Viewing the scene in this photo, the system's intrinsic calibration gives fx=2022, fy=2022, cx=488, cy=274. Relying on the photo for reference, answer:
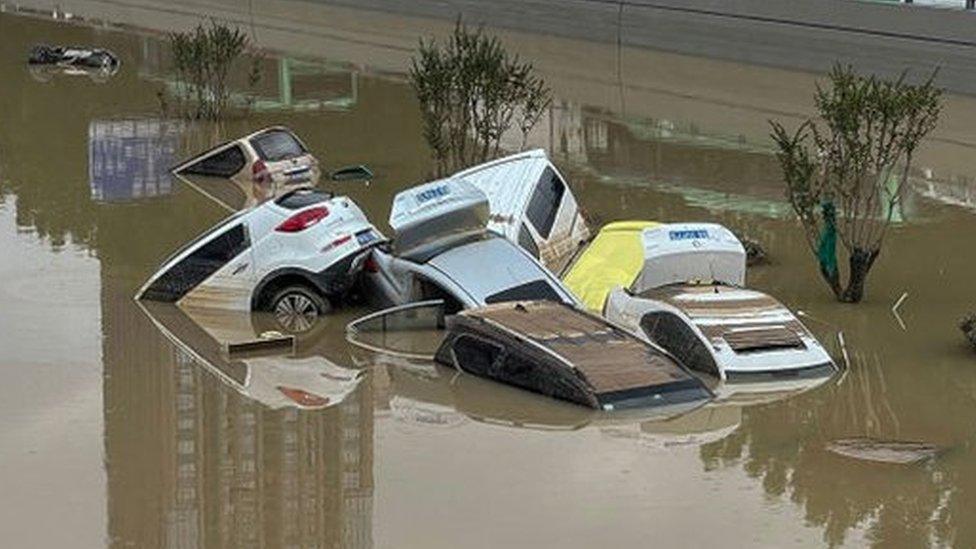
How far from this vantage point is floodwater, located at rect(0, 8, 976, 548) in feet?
51.3

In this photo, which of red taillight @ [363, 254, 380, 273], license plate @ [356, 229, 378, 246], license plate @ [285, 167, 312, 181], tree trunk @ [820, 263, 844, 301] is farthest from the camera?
license plate @ [285, 167, 312, 181]

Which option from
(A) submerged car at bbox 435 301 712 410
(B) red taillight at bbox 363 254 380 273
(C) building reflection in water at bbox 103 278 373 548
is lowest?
(C) building reflection in water at bbox 103 278 373 548

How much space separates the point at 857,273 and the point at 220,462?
859cm

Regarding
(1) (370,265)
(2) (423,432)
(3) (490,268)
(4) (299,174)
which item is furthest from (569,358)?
(4) (299,174)

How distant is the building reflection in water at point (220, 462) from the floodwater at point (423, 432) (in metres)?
0.03

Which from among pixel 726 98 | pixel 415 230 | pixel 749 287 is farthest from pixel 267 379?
pixel 726 98

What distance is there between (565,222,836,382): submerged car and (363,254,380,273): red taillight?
213cm

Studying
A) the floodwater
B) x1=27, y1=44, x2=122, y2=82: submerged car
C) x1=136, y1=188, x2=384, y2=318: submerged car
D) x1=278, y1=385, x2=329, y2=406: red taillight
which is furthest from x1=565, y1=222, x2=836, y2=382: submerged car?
x1=27, y1=44, x2=122, y2=82: submerged car

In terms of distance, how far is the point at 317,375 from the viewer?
19984 mm

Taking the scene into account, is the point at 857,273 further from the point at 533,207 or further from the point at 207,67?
the point at 207,67

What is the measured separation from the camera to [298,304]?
22.1 m

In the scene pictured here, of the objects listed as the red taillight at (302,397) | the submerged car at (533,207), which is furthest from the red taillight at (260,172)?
the red taillight at (302,397)

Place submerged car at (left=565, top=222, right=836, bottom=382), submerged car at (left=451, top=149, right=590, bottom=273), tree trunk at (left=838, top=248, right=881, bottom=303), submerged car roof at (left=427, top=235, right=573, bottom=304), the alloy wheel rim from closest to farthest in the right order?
submerged car at (left=565, top=222, right=836, bottom=382) → submerged car roof at (left=427, top=235, right=573, bottom=304) → the alloy wheel rim → tree trunk at (left=838, top=248, right=881, bottom=303) → submerged car at (left=451, top=149, right=590, bottom=273)

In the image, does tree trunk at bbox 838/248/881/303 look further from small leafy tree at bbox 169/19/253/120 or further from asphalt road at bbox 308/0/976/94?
asphalt road at bbox 308/0/976/94
